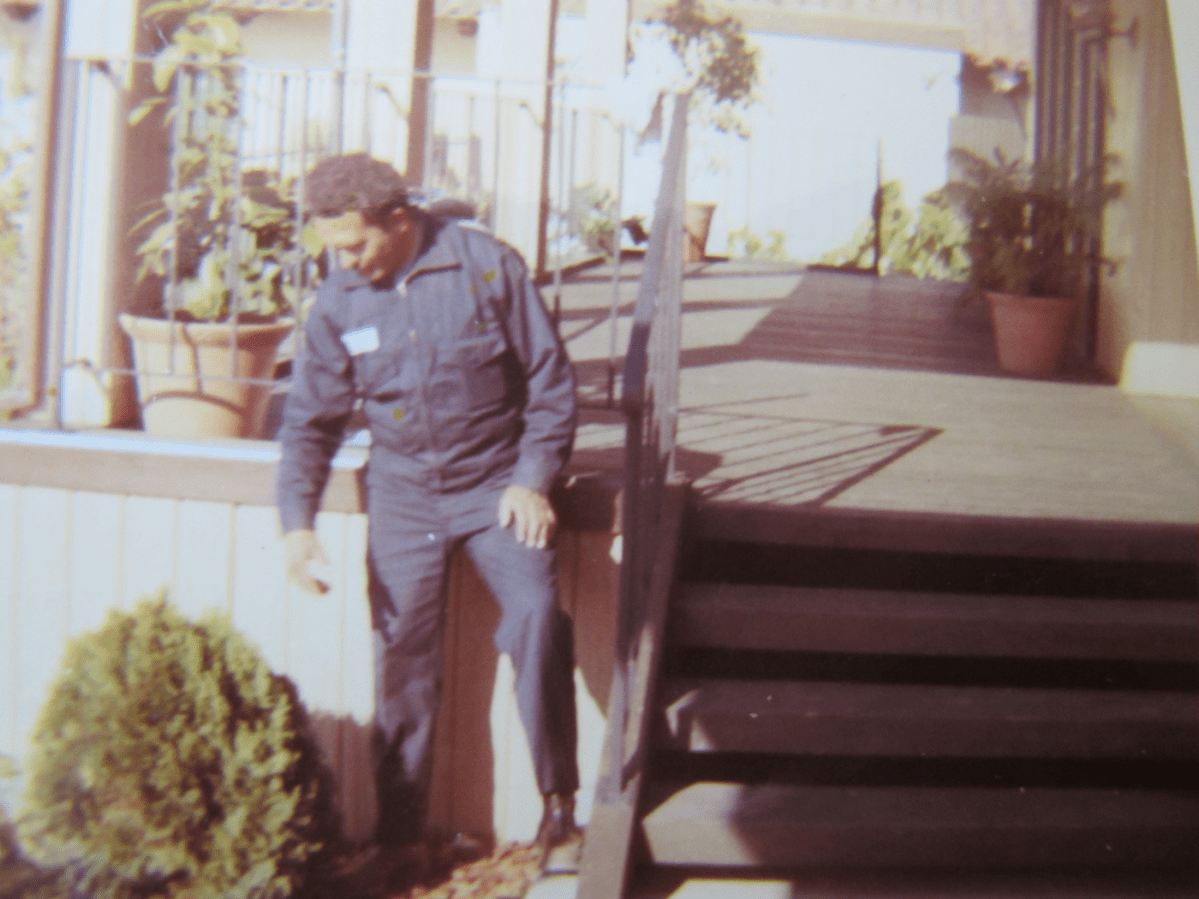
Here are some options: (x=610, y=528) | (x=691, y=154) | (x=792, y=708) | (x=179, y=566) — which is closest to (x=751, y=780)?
(x=792, y=708)

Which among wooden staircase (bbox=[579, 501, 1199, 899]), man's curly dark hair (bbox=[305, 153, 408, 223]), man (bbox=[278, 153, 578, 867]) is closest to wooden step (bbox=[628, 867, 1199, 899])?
wooden staircase (bbox=[579, 501, 1199, 899])

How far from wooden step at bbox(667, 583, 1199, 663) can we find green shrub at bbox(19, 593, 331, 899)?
1062 mm

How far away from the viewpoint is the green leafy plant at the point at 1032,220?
19.2ft

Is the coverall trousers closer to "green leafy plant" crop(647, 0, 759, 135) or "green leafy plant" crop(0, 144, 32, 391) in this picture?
"green leafy plant" crop(0, 144, 32, 391)

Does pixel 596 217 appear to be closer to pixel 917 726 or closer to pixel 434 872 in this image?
pixel 434 872

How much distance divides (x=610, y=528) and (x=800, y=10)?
39.9 ft

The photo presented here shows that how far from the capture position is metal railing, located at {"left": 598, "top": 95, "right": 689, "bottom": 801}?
2.74 meters

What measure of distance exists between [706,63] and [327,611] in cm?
931

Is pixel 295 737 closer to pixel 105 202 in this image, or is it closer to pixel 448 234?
pixel 448 234

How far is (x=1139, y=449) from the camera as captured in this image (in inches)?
178

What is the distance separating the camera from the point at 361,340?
2881mm

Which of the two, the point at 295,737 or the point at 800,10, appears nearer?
the point at 295,737

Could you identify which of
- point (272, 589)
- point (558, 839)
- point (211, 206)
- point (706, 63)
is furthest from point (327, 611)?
point (706, 63)

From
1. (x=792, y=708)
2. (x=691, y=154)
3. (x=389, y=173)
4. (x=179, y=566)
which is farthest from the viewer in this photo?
(x=691, y=154)
